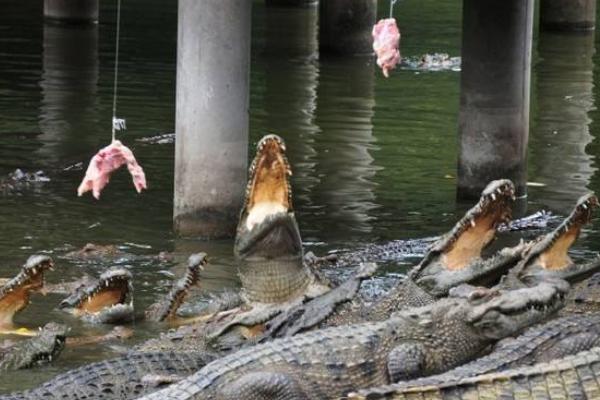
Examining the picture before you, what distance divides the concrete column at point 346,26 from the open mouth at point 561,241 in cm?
1780

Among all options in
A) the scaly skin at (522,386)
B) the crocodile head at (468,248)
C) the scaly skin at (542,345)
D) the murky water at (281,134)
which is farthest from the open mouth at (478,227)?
the scaly skin at (522,386)

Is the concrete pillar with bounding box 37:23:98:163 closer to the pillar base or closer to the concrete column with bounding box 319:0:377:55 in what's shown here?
the pillar base

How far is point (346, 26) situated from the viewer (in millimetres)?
26641

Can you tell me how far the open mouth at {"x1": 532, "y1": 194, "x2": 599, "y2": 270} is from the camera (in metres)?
8.70

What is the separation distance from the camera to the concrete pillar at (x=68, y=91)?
56.5 ft

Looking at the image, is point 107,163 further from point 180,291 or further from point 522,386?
point 522,386

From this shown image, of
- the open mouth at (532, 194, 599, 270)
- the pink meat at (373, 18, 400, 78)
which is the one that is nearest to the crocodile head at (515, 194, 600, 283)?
the open mouth at (532, 194, 599, 270)

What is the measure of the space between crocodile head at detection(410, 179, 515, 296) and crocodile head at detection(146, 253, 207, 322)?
1581mm

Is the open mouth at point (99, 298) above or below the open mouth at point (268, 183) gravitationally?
below

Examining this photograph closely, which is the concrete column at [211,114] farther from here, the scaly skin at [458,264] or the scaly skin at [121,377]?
the scaly skin at [121,377]

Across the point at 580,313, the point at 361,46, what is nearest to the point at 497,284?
the point at 580,313

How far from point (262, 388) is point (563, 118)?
550 inches

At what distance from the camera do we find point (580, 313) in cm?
834

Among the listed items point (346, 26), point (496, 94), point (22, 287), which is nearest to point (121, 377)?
point (22, 287)
